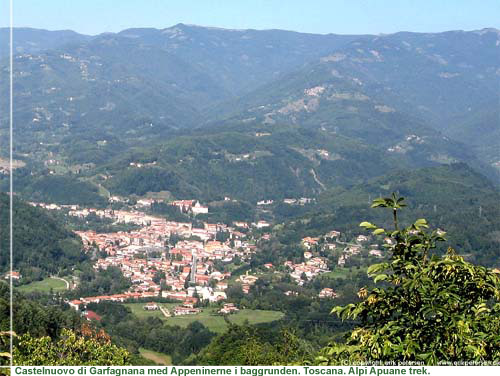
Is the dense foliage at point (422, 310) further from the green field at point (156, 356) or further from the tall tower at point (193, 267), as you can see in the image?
the tall tower at point (193, 267)

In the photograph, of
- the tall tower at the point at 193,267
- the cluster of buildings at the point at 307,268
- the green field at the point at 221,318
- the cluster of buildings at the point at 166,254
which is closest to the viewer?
the green field at the point at 221,318

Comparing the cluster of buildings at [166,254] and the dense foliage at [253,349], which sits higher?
the dense foliage at [253,349]

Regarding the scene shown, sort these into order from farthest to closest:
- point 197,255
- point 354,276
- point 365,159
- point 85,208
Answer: point 365,159 < point 85,208 < point 197,255 < point 354,276

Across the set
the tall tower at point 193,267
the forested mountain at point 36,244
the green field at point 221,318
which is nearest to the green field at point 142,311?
the green field at point 221,318

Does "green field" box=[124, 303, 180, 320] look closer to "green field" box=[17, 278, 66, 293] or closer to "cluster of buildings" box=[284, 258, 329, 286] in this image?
"green field" box=[17, 278, 66, 293]

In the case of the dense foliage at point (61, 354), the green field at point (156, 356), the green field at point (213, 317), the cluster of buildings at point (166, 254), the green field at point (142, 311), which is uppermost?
the dense foliage at point (61, 354)

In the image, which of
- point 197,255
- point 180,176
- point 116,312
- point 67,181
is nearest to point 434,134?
point 180,176

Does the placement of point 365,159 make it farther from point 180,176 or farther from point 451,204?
point 451,204
